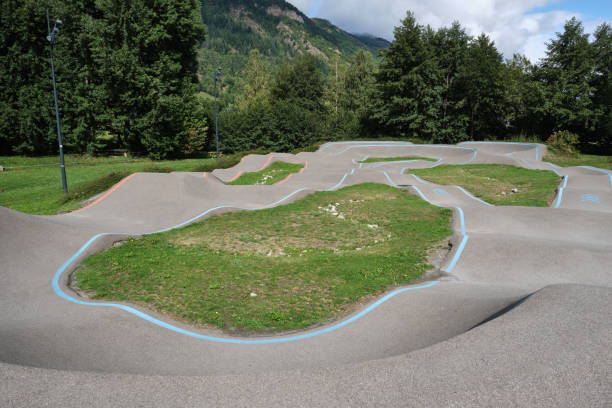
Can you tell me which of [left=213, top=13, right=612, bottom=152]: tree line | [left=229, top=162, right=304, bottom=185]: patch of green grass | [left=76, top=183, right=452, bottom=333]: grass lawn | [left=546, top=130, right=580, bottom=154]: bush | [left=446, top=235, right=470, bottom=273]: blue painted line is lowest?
[left=76, top=183, right=452, bottom=333]: grass lawn

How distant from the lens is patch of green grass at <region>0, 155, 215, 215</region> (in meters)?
16.6

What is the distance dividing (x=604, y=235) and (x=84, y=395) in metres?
12.6

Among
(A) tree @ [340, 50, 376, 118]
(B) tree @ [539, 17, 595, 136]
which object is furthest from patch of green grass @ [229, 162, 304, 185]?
(A) tree @ [340, 50, 376, 118]

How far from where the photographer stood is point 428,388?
3527 mm

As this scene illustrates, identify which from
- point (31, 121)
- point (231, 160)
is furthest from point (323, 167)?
point (31, 121)

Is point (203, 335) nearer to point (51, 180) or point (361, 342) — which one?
point (361, 342)

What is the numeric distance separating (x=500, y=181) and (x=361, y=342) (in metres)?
20.1

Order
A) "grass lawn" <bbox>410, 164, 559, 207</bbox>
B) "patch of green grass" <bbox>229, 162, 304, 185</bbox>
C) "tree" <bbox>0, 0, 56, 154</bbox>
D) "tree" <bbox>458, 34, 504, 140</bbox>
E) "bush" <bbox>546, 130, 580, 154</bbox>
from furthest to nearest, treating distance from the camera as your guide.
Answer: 1. "tree" <bbox>458, 34, 504, 140</bbox>
2. "bush" <bbox>546, 130, 580, 154</bbox>
3. "tree" <bbox>0, 0, 56, 154</bbox>
4. "patch of green grass" <bbox>229, 162, 304, 185</bbox>
5. "grass lawn" <bbox>410, 164, 559, 207</bbox>

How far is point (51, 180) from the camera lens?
972 inches

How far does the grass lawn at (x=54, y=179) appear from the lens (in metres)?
16.6

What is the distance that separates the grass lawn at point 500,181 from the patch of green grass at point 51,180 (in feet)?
58.1

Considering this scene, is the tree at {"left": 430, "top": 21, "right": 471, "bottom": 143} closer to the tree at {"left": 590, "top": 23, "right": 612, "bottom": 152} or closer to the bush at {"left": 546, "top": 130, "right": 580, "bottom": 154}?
the bush at {"left": 546, "top": 130, "right": 580, "bottom": 154}

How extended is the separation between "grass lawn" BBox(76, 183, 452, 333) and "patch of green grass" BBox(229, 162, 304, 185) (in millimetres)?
8919

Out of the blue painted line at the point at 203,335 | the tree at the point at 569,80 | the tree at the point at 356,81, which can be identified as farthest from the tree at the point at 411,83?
the blue painted line at the point at 203,335
